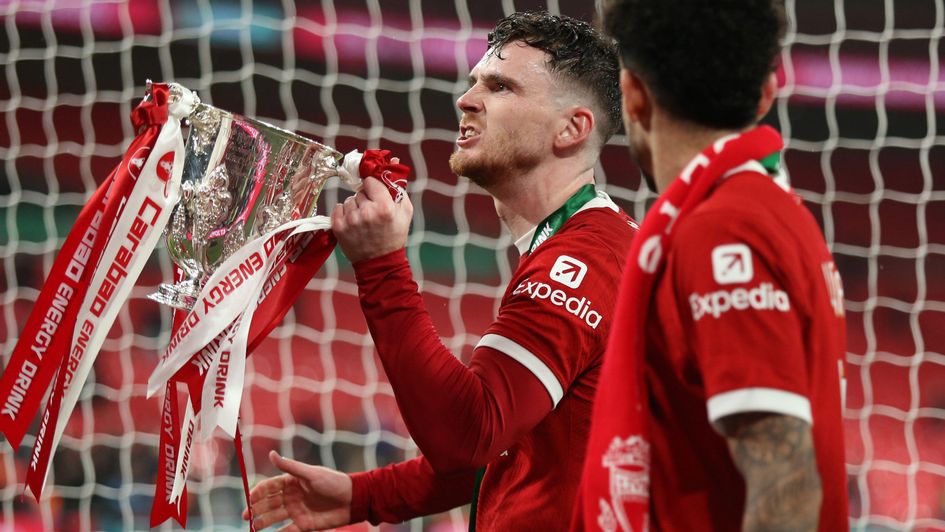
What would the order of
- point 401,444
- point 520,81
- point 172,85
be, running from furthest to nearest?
point 401,444, point 520,81, point 172,85

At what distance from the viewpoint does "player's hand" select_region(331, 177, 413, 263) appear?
5.38 feet

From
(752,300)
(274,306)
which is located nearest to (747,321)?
(752,300)

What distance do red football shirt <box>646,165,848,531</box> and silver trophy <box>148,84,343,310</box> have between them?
79cm

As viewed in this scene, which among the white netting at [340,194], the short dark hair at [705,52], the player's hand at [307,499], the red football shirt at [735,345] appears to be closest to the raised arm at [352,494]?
the player's hand at [307,499]

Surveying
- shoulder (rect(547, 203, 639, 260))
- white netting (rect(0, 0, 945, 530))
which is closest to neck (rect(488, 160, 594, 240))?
shoulder (rect(547, 203, 639, 260))

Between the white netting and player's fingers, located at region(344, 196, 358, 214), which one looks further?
the white netting

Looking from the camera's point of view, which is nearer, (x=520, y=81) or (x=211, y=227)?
(x=211, y=227)

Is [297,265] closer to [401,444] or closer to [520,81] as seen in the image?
[520,81]

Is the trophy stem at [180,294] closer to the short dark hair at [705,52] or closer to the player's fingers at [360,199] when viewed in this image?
the player's fingers at [360,199]

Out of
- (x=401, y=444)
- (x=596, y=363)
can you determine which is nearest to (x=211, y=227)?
(x=596, y=363)

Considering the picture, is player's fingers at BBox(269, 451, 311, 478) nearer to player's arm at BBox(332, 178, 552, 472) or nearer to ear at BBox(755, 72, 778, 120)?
player's arm at BBox(332, 178, 552, 472)

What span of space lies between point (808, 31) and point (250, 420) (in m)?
2.94

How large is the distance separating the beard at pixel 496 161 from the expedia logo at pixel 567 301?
36 centimetres

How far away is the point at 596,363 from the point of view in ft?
5.86
